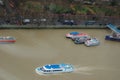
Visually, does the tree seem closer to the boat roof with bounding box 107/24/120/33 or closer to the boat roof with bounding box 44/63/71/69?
the boat roof with bounding box 107/24/120/33

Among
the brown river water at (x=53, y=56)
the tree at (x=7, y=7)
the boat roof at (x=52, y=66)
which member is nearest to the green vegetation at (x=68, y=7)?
the tree at (x=7, y=7)

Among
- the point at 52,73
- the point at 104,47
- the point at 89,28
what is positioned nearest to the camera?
the point at 52,73

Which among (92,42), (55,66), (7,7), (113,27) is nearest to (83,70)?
(55,66)

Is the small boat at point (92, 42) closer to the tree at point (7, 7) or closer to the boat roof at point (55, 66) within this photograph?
the boat roof at point (55, 66)

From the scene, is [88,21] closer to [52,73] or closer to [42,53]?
[42,53]

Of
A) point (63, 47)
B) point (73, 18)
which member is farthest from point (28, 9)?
point (63, 47)

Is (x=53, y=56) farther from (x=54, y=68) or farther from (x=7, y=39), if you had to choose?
(x=7, y=39)
